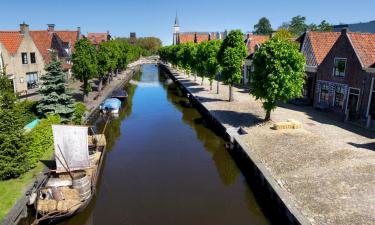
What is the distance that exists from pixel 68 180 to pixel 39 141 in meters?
4.81

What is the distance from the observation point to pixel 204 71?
50.8m

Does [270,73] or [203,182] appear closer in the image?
[203,182]

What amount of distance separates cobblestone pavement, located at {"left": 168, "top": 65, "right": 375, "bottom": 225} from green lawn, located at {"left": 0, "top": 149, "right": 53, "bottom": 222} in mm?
13704

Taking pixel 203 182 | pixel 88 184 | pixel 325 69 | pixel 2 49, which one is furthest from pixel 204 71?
pixel 88 184

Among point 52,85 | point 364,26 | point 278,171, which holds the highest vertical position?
point 364,26

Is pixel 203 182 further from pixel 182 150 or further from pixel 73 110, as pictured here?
pixel 73 110

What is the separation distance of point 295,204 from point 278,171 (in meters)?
3.83

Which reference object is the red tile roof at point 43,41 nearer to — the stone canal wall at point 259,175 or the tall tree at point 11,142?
the stone canal wall at point 259,175

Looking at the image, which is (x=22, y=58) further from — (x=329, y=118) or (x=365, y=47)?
(x=365, y=47)

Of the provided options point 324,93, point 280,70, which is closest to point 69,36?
point 324,93

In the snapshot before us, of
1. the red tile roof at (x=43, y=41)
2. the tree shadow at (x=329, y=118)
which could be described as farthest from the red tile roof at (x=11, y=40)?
the tree shadow at (x=329, y=118)

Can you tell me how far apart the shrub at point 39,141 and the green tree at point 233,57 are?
2187 centimetres

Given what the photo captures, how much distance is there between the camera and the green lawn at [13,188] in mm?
14528

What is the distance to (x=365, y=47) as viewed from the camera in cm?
2939
